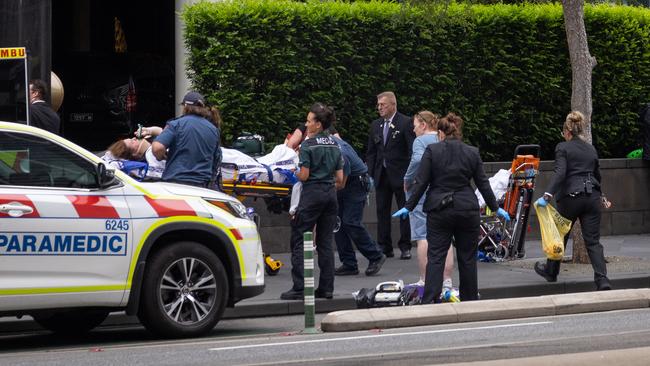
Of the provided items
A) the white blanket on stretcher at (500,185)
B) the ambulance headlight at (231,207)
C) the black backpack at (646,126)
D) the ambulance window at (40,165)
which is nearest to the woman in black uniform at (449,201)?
the ambulance headlight at (231,207)

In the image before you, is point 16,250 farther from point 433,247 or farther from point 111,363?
point 433,247

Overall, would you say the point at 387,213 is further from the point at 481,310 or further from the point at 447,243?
the point at 481,310

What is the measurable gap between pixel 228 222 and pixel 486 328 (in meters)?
2.33

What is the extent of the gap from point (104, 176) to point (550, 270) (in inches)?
226

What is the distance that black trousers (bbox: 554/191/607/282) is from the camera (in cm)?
1377

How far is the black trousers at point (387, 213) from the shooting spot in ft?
53.5

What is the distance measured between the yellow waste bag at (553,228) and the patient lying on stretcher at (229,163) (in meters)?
2.69

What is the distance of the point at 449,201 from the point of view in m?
11.8

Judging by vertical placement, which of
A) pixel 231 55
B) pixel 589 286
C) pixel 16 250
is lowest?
pixel 589 286

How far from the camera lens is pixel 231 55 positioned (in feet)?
55.8

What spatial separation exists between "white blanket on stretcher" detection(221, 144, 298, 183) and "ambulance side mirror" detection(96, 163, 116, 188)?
3299mm

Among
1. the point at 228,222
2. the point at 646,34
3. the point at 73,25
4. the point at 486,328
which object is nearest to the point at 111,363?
the point at 228,222

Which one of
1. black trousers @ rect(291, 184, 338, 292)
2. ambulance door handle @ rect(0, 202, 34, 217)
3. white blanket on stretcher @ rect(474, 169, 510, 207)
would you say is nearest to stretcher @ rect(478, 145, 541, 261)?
white blanket on stretcher @ rect(474, 169, 510, 207)

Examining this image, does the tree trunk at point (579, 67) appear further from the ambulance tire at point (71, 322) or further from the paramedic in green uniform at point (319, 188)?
the ambulance tire at point (71, 322)
